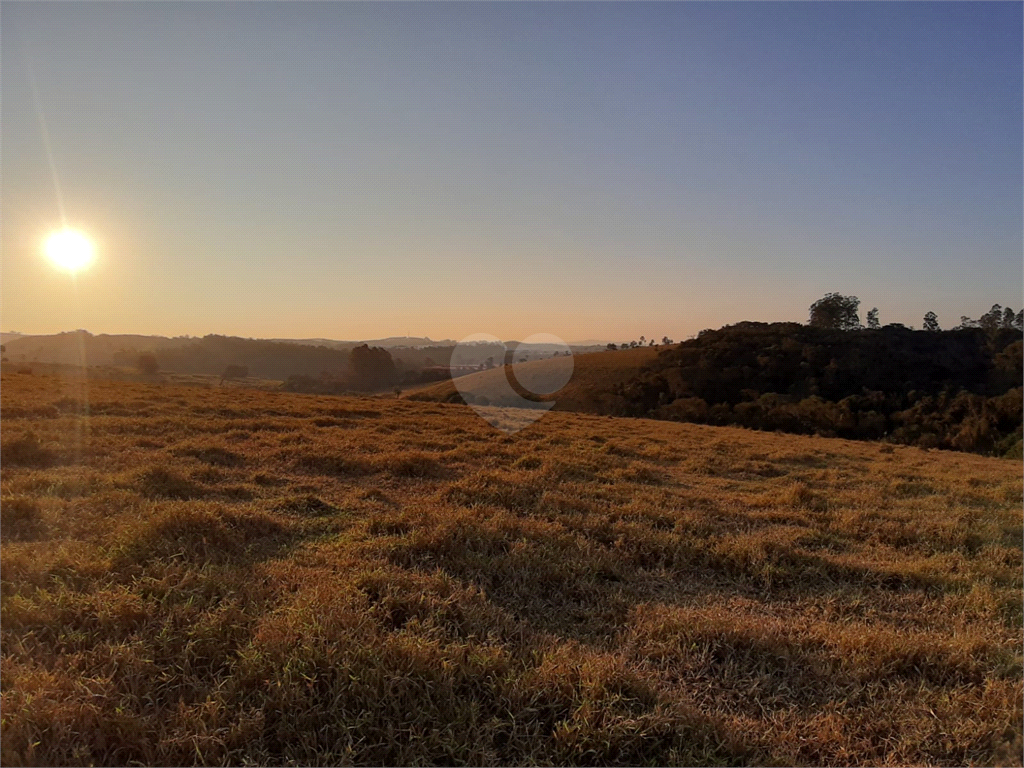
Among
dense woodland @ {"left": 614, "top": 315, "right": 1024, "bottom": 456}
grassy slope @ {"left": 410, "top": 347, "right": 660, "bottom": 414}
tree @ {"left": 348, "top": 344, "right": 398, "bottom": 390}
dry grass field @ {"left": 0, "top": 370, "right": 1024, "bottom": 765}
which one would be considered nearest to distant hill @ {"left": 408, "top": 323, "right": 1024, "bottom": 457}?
dense woodland @ {"left": 614, "top": 315, "right": 1024, "bottom": 456}

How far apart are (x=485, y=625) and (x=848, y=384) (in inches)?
2199

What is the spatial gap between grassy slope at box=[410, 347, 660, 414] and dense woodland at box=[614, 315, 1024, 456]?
2798mm

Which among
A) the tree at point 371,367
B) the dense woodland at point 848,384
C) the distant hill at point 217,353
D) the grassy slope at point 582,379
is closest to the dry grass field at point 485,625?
the dense woodland at point 848,384

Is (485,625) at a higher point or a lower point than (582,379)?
lower

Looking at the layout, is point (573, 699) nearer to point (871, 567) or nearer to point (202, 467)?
point (871, 567)

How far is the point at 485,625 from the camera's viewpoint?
3.64 m

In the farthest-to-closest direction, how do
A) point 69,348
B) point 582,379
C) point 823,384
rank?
point 69,348
point 582,379
point 823,384

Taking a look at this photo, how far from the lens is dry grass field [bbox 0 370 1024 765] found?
262cm

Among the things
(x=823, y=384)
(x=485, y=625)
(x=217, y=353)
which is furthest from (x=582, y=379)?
(x=217, y=353)

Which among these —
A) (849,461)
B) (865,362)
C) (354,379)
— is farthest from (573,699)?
(354,379)

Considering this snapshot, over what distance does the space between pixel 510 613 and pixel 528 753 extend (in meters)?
1.38

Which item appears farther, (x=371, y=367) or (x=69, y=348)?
(x=69, y=348)

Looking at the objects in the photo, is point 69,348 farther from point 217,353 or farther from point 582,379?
point 582,379

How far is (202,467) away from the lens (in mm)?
7918
